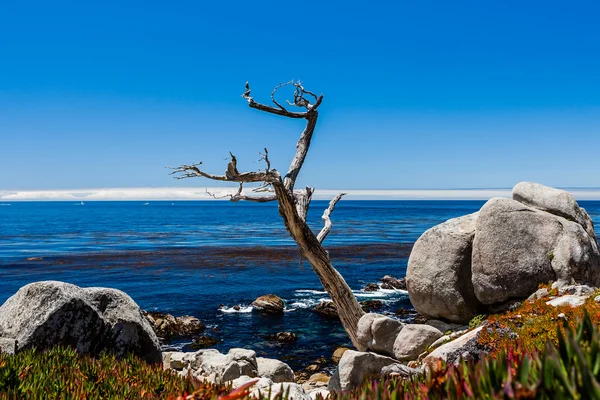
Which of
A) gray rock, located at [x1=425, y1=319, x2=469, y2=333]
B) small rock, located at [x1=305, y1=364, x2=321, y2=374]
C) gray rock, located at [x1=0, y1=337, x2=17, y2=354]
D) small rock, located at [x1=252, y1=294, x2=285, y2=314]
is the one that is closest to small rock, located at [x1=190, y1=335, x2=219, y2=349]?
small rock, located at [x1=305, y1=364, x2=321, y2=374]

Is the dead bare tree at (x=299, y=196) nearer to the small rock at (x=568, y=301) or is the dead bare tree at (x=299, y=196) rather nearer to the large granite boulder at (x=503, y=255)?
the large granite boulder at (x=503, y=255)

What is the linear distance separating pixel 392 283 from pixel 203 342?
16.3 m

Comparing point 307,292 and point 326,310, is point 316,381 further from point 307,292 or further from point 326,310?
point 307,292

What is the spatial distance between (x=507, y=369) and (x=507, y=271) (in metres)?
13.9

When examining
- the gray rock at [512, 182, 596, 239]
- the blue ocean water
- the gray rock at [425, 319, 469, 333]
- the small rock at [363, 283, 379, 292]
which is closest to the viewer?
the gray rock at [425, 319, 469, 333]

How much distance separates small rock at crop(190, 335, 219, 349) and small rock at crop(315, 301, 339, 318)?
6297mm

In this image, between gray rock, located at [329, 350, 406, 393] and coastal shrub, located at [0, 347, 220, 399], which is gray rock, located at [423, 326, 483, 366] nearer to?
gray rock, located at [329, 350, 406, 393]

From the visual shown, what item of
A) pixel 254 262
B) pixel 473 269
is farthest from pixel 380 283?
pixel 473 269

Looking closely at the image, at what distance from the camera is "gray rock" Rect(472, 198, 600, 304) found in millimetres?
15008

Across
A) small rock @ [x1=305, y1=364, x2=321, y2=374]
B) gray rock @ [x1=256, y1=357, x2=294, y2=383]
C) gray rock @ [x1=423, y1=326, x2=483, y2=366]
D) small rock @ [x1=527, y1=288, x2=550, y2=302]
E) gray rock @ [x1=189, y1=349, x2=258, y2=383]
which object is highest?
small rock @ [x1=527, y1=288, x2=550, y2=302]

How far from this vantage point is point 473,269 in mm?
16000

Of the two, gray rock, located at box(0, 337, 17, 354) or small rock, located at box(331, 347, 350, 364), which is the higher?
gray rock, located at box(0, 337, 17, 354)

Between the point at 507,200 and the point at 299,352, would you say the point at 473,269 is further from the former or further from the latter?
the point at 299,352

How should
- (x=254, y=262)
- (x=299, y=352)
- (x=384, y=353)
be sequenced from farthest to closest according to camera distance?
(x=254, y=262), (x=299, y=352), (x=384, y=353)
